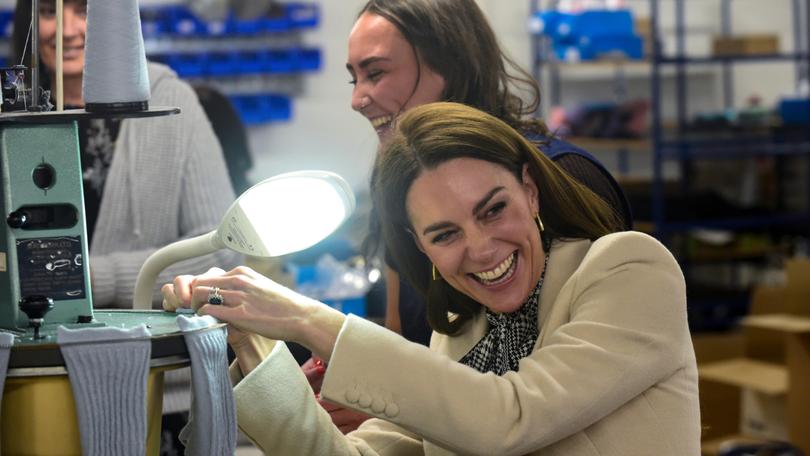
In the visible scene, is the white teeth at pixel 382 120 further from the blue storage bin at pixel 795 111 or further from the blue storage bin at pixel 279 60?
the blue storage bin at pixel 279 60

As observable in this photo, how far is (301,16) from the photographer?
7.16 m

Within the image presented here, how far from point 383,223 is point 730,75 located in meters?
6.61

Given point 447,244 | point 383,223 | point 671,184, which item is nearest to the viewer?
point 447,244

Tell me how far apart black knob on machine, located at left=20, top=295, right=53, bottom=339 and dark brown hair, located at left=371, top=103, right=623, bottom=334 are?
21.4 inches

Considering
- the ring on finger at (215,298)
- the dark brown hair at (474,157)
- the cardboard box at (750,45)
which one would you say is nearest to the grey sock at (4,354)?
the ring on finger at (215,298)

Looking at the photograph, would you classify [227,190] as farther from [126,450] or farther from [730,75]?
[730,75]

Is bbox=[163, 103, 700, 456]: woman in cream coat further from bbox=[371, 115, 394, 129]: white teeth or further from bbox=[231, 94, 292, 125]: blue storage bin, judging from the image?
bbox=[231, 94, 292, 125]: blue storage bin

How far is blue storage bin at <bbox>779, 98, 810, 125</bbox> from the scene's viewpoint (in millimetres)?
6270

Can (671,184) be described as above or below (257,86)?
below

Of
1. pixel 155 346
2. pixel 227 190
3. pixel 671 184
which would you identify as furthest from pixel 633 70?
pixel 155 346

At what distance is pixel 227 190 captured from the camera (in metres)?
2.73

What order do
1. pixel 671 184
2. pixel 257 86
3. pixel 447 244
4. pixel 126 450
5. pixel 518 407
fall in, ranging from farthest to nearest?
1. pixel 257 86
2. pixel 671 184
3. pixel 447 244
4. pixel 518 407
5. pixel 126 450

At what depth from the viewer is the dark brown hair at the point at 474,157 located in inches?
68.7

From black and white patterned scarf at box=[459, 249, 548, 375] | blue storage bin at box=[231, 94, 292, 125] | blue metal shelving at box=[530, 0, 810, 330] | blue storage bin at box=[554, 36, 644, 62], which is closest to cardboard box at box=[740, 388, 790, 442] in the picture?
blue metal shelving at box=[530, 0, 810, 330]
